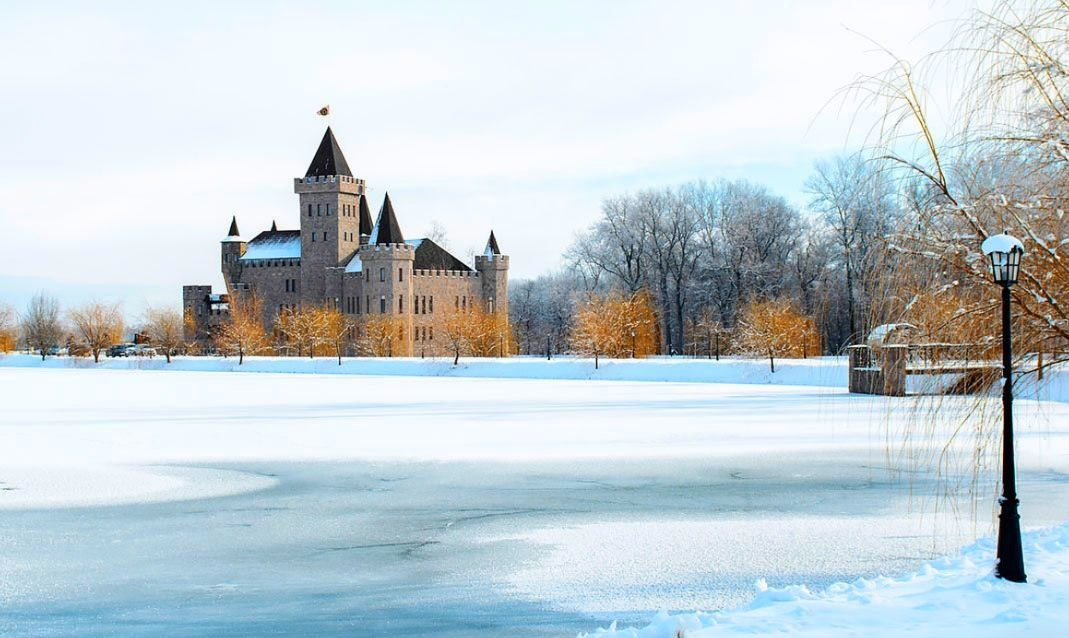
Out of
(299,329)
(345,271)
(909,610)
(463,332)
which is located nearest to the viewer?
(909,610)

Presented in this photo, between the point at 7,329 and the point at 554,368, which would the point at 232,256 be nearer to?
the point at 7,329

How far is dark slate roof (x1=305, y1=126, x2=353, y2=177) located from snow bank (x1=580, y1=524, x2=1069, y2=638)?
71.9m

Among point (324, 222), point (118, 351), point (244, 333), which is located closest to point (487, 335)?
point (244, 333)

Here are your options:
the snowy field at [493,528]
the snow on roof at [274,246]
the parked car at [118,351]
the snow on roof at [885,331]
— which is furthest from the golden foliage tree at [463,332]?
the snow on roof at [885,331]

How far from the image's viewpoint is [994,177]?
7.50 m

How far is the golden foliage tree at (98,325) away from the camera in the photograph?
67500 mm

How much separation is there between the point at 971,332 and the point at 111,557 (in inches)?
307

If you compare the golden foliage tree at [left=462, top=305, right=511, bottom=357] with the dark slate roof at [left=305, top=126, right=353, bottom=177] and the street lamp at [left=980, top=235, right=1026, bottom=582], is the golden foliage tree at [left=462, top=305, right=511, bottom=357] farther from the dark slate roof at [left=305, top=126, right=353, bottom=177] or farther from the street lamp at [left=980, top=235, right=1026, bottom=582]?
the street lamp at [left=980, top=235, right=1026, bottom=582]

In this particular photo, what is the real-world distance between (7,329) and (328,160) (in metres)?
40.3

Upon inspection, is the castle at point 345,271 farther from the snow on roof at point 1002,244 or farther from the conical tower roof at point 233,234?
the snow on roof at point 1002,244

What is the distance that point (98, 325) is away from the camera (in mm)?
67688

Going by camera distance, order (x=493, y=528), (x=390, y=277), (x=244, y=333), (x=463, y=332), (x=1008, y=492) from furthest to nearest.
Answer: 1. (x=390, y=277)
2. (x=244, y=333)
3. (x=463, y=332)
4. (x=493, y=528)
5. (x=1008, y=492)

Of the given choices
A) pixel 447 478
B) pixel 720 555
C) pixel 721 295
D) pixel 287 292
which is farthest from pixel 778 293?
pixel 720 555

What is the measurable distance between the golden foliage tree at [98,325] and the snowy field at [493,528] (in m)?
49.3
